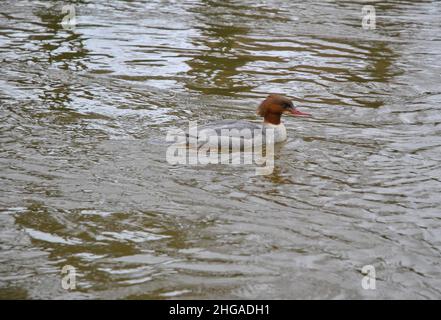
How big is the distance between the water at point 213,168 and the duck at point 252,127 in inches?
11.8

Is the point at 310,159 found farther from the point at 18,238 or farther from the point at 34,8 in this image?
the point at 34,8

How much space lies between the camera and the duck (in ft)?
27.7

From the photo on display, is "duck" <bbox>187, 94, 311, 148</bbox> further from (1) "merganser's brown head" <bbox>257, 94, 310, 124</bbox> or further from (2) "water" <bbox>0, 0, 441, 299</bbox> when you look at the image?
(2) "water" <bbox>0, 0, 441, 299</bbox>

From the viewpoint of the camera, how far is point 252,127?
877 cm

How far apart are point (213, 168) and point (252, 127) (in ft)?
3.20

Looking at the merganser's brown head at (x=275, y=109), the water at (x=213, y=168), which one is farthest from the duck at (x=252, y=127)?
the water at (x=213, y=168)

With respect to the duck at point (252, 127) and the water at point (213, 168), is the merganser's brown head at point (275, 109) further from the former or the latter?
the water at point (213, 168)

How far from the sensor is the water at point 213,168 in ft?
18.6

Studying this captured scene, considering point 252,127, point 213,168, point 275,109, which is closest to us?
point 213,168

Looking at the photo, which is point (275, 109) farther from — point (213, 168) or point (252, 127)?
point (213, 168)

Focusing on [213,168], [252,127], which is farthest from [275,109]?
[213,168]

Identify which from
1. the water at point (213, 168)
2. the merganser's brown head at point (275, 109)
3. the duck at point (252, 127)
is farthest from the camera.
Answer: the merganser's brown head at point (275, 109)

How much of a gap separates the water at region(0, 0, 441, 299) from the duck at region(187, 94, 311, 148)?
300 millimetres
